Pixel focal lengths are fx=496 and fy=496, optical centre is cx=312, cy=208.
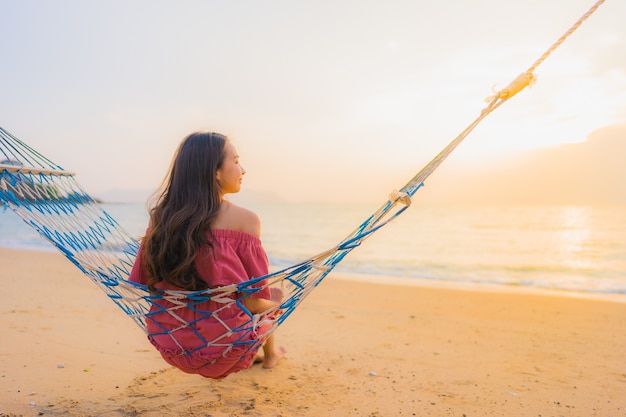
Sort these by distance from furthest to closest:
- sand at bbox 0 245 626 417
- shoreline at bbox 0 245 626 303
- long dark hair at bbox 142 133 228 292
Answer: shoreline at bbox 0 245 626 303
sand at bbox 0 245 626 417
long dark hair at bbox 142 133 228 292

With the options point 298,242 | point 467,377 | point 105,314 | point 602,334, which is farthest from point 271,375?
point 298,242

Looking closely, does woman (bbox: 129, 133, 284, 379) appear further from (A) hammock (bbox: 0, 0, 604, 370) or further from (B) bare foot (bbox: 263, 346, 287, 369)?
(B) bare foot (bbox: 263, 346, 287, 369)

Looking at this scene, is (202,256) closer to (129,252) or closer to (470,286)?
(129,252)

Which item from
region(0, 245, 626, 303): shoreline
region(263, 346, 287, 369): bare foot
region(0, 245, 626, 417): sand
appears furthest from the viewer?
region(0, 245, 626, 303): shoreline

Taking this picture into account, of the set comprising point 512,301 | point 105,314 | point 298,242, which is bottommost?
point 298,242

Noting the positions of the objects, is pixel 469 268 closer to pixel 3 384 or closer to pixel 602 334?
pixel 602 334

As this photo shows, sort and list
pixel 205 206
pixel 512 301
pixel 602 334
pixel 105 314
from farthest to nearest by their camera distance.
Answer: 1. pixel 512 301
2. pixel 105 314
3. pixel 602 334
4. pixel 205 206

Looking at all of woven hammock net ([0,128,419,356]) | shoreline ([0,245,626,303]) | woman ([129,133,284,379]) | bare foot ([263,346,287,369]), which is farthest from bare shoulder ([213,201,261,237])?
shoreline ([0,245,626,303])

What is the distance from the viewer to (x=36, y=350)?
2.87 metres

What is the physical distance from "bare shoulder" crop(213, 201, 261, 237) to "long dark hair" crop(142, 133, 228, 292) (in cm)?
3

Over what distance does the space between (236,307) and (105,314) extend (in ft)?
8.57

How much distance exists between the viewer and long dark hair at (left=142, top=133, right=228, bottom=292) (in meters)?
1.69

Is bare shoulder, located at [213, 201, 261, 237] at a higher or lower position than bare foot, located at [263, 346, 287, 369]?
higher

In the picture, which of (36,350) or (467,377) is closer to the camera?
(467,377)
